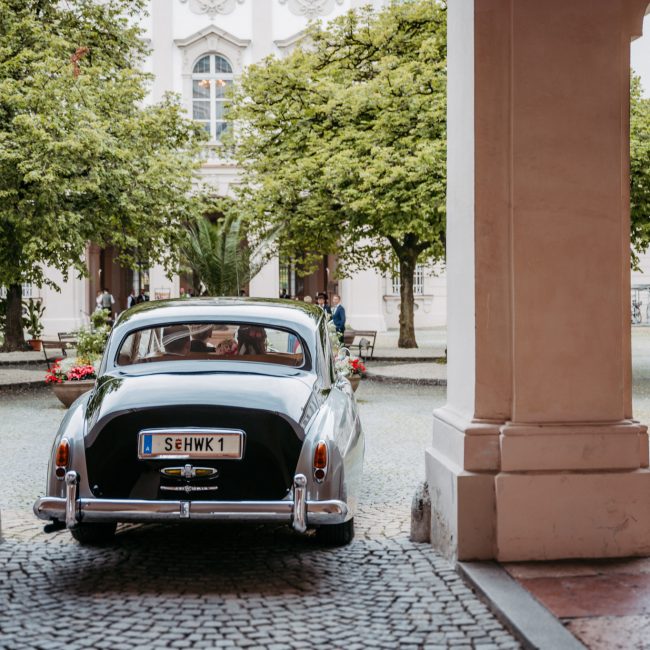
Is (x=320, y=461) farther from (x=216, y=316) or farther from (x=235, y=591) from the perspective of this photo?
(x=216, y=316)

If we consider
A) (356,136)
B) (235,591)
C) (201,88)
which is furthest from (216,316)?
(201,88)

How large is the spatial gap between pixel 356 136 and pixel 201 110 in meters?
19.3

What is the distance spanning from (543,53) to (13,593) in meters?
4.15

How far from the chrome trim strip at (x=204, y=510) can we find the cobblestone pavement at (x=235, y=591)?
0.37m

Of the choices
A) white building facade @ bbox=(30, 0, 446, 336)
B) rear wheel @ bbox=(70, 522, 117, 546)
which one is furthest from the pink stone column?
white building facade @ bbox=(30, 0, 446, 336)

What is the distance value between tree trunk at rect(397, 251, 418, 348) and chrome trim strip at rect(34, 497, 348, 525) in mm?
19919

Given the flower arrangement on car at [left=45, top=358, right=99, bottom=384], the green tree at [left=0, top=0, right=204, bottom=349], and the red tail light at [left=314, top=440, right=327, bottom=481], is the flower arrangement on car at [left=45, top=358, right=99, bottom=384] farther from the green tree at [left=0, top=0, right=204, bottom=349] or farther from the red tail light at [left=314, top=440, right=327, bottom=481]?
the red tail light at [left=314, top=440, right=327, bottom=481]

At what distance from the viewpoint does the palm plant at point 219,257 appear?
943 inches

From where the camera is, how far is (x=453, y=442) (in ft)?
17.6

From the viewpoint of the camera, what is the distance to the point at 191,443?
16.8 feet

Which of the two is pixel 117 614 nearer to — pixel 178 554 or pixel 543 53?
pixel 178 554

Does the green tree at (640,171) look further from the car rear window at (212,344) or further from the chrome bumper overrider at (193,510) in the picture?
the chrome bumper overrider at (193,510)

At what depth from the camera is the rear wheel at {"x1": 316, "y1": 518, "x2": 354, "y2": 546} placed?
5.74 m

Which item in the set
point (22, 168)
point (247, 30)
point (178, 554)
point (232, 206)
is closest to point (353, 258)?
point (232, 206)
